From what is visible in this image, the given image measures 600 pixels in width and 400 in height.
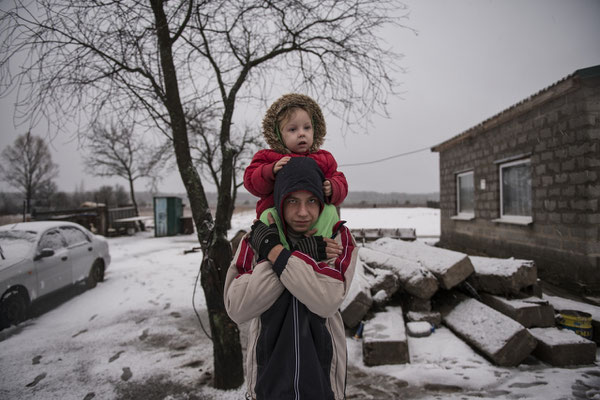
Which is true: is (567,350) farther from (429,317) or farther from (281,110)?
(281,110)

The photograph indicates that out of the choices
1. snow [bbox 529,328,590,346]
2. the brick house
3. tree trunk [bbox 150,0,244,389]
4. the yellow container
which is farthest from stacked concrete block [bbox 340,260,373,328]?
the brick house

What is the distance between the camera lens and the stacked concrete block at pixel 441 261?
4094mm

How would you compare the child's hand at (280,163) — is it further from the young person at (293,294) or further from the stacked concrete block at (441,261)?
the stacked concrete block at (441,261)

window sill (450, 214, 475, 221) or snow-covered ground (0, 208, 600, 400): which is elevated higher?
window sill (450, 214, 475, 221)

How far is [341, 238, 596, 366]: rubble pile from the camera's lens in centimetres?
315

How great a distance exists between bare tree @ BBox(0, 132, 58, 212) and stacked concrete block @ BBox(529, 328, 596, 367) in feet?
18.6

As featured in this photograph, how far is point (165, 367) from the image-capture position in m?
3.39

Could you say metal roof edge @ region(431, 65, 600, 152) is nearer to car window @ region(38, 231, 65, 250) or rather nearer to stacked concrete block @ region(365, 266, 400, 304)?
stacked concrete block @ region(365, 266, 400, 304)

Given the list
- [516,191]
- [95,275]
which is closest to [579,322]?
[516,191]

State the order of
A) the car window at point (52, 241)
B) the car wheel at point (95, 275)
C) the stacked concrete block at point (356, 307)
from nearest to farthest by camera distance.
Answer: the stacked concrete block at point (356, 307), the car window at point (52, 241), the car wheel at point (95, 275)

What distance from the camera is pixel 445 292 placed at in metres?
4.54

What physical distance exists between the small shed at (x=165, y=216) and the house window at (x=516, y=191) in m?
15.9

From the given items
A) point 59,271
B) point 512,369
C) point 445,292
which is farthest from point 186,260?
point 512,369

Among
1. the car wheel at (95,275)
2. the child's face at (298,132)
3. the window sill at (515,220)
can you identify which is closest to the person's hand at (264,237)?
the child's face at (298,132)
